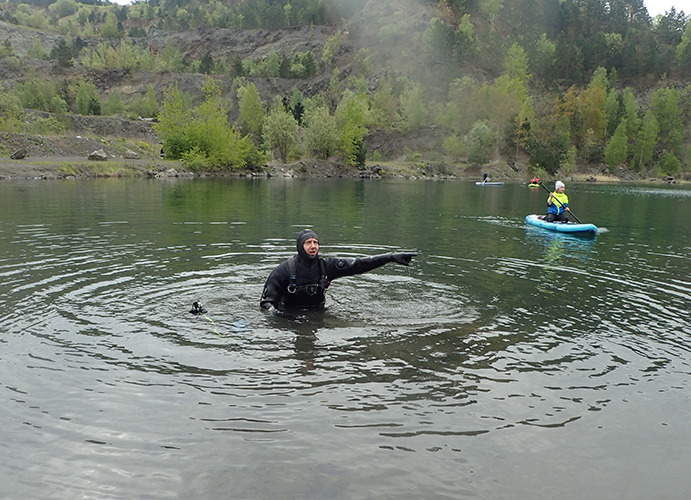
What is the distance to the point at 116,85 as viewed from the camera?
187 metres

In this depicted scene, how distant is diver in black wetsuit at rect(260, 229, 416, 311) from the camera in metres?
11.9

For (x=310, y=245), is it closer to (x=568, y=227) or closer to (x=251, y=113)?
(x=568, y=227)

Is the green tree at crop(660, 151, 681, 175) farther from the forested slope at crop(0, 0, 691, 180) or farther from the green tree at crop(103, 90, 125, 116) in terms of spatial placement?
the green tree at crop(103, 90, 125, 116)

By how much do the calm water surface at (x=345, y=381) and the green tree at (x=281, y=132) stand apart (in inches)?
3020

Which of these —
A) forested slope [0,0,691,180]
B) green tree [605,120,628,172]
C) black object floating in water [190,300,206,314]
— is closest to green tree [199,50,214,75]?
forested slope [0,0,691,180]

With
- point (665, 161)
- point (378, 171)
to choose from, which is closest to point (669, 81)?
point (665, 161)

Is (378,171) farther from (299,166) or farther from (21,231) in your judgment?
(21,231)

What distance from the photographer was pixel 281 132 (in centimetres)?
9425

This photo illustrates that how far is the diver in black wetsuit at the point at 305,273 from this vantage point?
11945 millimetres

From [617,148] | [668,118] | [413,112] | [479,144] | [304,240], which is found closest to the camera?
[304,240]

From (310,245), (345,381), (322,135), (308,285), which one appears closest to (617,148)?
(322,135)

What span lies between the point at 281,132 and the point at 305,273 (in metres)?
85.6

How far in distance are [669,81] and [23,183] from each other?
18490cm

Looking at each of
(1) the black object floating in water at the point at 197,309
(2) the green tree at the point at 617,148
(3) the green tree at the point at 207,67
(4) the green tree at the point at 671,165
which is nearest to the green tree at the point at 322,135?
(2) the green tree at the point at 617,148
